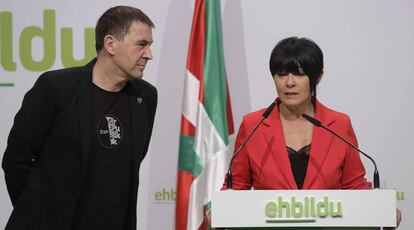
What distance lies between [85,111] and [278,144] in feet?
2.38

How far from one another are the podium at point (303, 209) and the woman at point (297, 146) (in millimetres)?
375

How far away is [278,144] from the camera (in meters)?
2.49

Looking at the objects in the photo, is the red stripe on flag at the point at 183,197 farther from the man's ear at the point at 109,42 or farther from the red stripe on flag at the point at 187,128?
the man's ear at the point at 109,42

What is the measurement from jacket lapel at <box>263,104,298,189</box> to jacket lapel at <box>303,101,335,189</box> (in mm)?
62

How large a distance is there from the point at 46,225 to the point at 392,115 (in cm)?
217

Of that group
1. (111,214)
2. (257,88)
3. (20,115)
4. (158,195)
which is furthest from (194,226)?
(20,115)

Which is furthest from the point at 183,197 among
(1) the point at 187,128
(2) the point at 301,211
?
(2) the point at 301,211

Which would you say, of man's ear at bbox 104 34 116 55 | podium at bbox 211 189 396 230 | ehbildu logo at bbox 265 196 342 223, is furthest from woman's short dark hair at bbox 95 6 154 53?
ehbildu logo at bbox 265 196 342 223

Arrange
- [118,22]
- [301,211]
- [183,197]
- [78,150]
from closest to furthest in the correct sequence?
[301,211] < [78,150] < [118,22] < [183,197]

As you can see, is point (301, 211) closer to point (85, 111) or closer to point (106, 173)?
point (106, 173)

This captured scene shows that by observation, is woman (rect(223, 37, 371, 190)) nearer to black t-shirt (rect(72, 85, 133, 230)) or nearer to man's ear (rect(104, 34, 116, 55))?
black t-shirt (rect(72, 85, 133, 230))

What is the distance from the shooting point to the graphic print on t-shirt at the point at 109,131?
8.18 ft

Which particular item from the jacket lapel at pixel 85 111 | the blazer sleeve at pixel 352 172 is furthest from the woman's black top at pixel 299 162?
the jacket lapel at pixel 85 111

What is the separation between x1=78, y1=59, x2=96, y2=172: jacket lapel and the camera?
7.98ft
